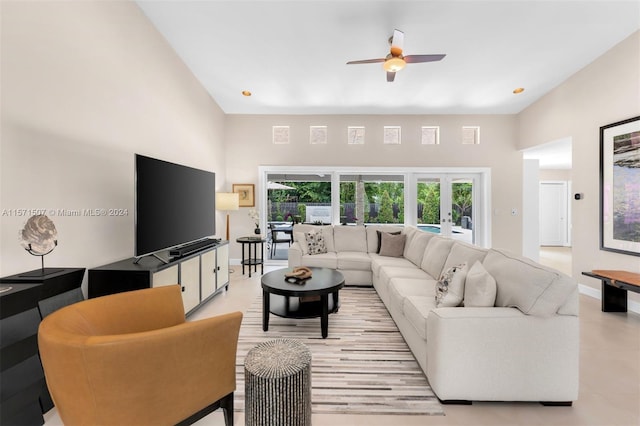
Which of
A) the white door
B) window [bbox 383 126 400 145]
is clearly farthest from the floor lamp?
the white door

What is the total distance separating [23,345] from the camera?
1582 mm

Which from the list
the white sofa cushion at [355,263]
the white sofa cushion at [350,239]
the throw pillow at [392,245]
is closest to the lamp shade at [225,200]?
the white sofa cushion at [350,239]

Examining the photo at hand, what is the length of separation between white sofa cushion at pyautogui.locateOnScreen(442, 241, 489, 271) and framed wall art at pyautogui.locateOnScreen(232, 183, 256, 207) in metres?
4.13

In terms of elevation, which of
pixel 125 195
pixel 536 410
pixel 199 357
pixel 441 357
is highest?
pixel 125 195

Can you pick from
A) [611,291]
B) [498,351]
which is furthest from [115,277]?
[611,291]

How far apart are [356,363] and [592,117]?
15.9ft

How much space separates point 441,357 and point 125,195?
3.26m

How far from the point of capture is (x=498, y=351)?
1.80m

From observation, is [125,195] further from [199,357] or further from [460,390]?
[460,390]

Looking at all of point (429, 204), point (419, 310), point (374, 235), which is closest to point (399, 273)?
point (419, 310)

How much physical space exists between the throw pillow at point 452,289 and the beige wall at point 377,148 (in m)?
4.11

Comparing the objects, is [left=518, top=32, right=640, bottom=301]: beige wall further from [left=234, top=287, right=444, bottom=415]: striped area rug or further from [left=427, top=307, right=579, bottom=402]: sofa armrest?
[left=234, top=287, right=444, bottom=415]: striped area rug

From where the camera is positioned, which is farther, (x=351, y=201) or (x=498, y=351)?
(x=351, y=201)

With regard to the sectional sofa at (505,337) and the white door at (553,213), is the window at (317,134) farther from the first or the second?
the white door at (553,213)
